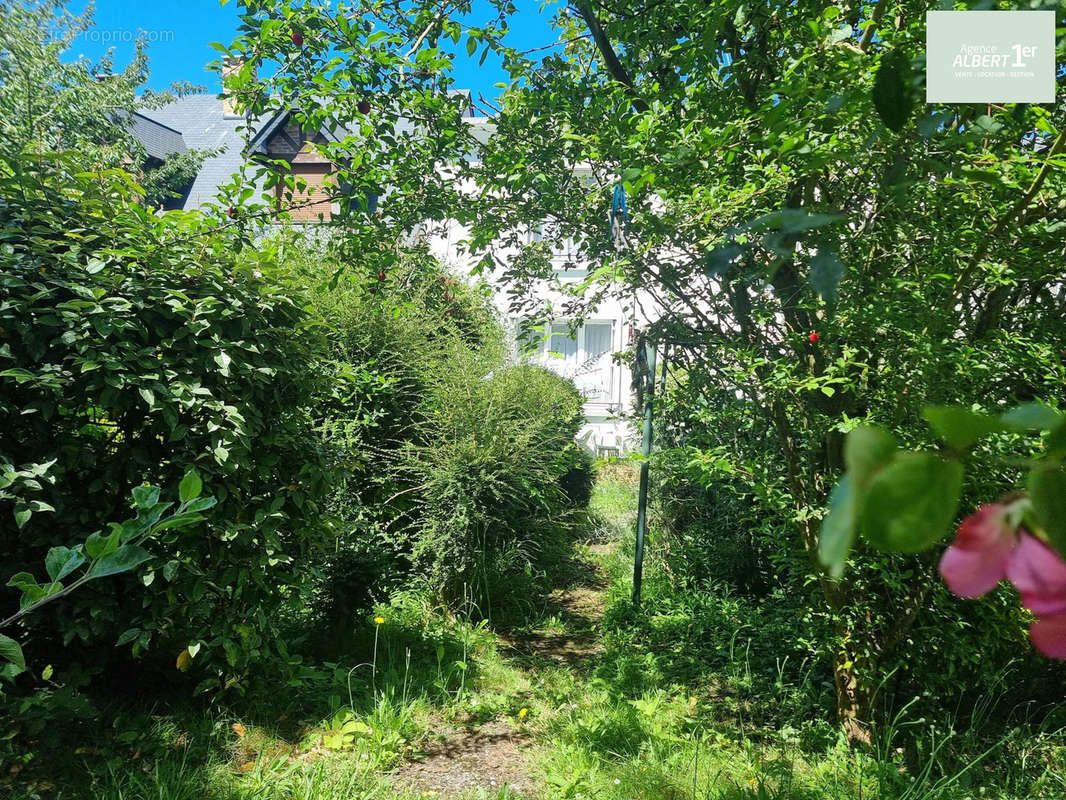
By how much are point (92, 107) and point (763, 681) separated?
1217 centimetres

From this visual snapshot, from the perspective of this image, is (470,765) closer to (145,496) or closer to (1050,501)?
(145,496)

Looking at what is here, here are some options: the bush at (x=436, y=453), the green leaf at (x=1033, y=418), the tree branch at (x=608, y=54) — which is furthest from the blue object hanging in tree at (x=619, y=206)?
the green leaf at (x=1033, y=418)

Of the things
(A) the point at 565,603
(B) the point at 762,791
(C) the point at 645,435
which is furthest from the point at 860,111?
(A) the point at 565,603

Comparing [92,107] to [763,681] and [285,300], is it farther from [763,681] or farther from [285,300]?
[763,681]

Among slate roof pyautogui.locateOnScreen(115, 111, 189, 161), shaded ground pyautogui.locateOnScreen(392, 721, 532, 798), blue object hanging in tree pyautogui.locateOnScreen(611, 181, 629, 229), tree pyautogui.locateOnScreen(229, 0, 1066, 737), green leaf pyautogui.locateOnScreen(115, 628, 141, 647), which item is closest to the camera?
tree pyautogui.locateOnScreen(229, 0, 1066, 737)

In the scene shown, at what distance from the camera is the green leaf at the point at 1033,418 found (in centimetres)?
29

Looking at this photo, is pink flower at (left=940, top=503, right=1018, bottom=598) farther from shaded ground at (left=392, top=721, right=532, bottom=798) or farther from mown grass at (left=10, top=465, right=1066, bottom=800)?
shaded ground at (left=392, top=721, right=532, bottom=798)

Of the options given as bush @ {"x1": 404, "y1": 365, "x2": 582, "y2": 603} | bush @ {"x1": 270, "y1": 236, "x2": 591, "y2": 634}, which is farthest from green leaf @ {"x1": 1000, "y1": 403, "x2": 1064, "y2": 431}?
bush @ {"x1": 404, "y1": 365, "x2": 582, "y2": 603}

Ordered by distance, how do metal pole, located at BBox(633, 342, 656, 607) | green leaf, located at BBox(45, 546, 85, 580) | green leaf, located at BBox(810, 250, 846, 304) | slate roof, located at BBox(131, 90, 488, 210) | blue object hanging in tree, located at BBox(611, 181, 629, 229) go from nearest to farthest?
green leaf, located at BBox(810, 250, 846, 304) → green leaf, located at BBox(45, 546, 85, 580) → blue object hanging in tree, located at BBox(611, 181, 629, 229) → metal pole, located at BBox(633, 342, 656, 607) → slate roof, located at BBox(131, 90, 488, 210)

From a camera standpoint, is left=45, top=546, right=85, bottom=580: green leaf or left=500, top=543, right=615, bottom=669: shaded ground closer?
left=45, top=546, right=85, bottom=580: green leaf

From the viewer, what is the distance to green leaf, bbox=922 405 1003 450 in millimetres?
270

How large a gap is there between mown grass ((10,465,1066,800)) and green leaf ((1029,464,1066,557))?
100 inches

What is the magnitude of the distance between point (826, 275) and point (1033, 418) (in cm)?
32

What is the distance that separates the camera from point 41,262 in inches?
97.6
